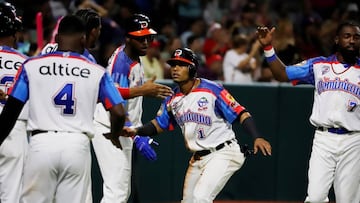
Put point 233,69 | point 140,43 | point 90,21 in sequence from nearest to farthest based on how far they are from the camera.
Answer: point 90,21, point 140,43, point 233,69

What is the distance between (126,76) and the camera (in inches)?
390

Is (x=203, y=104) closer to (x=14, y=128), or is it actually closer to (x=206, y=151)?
(x=206, y=151)

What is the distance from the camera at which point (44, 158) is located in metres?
7.21

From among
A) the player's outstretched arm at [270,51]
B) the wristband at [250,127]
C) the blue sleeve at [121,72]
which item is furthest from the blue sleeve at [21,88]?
the player's outstretched arm at [270,51]

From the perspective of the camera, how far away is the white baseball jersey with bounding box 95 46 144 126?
32.4 ft

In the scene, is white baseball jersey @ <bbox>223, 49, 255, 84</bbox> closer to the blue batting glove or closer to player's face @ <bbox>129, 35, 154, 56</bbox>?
player's face @ <bbox>129, 35, 154, 56</bbox>

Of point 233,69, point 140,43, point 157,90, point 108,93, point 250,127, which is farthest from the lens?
point 233,69

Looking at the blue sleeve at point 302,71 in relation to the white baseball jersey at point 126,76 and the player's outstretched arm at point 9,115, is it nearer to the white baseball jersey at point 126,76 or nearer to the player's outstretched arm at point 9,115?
the white baseball jersey at point 126,76

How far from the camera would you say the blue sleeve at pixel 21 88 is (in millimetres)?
7234

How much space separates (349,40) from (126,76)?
7.58 ft

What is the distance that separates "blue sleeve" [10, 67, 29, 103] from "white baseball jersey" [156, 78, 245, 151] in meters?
2.35

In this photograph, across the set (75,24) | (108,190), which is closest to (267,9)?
(108,190)

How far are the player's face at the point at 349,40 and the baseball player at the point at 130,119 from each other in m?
2.03

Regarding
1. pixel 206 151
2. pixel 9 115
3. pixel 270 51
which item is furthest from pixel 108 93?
pixel 270 51
